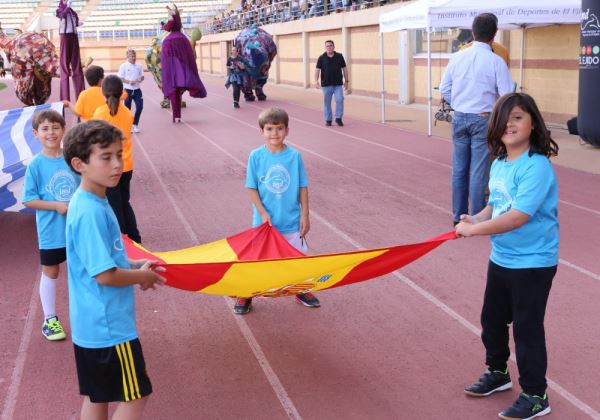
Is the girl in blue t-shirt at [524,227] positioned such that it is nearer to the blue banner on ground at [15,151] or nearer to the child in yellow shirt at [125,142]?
the child in yellow shirt at [125,142]

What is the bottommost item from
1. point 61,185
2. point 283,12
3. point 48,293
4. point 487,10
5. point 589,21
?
point 48,293

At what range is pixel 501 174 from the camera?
392cm

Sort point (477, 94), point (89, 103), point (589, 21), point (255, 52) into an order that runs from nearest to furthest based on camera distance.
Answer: point (477, 94) → point (89, 103) → point (589, 21) → point (255, 52)

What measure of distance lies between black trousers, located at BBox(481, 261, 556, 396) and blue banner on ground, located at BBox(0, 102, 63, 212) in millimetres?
5141

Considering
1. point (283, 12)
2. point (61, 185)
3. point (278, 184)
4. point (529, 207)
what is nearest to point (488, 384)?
point (529, 207)

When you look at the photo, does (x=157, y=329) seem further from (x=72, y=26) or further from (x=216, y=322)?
(x=72, y=26)

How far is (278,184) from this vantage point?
550 cm

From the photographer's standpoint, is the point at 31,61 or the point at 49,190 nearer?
the point at 49,190

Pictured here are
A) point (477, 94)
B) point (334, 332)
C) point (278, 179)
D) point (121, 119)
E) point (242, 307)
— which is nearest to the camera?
point (334, 332)

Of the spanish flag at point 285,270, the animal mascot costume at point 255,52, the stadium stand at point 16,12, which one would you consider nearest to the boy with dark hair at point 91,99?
the spanish flag at point 285,270

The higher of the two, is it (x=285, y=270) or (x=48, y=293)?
(x=285, y=270)

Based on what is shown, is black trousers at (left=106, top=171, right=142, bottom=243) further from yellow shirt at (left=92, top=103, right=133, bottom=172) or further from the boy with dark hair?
the boy with dark hair

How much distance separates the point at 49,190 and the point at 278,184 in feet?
5.06

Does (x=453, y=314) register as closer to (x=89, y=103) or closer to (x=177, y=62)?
(x=89, y=103)
